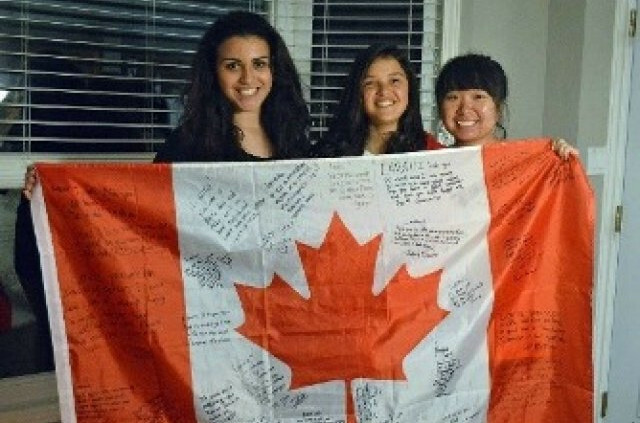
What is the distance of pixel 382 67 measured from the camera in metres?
1.69

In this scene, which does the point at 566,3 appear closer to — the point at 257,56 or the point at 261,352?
the point at 257,56

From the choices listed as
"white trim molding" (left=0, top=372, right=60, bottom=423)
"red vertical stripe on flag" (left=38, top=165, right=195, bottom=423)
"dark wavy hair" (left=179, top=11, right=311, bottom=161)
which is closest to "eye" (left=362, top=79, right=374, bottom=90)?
"dark wavy hair" (left=179, top=11, right=311, bottom=161)

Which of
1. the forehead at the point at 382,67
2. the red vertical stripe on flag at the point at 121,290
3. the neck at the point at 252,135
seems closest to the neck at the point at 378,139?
the forehead at the point at 382,67

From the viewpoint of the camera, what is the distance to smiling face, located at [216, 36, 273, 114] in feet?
5.39

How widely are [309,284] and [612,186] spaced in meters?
1.40

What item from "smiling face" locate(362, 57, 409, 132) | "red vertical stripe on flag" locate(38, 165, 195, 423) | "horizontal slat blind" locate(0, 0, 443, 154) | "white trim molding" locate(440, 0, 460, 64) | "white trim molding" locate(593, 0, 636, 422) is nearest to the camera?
"red vertical stripe on flag" locate(38, 165, 195, 423)

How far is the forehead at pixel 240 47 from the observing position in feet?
5.40

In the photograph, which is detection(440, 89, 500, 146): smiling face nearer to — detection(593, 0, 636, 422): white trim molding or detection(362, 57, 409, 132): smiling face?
detection(362, 57, 409, 132): smiling face

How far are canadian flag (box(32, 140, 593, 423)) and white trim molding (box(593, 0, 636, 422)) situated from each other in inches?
36.1

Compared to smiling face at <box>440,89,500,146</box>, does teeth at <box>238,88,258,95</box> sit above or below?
above

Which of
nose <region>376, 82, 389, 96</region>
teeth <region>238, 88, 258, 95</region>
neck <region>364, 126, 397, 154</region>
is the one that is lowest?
neck <region>364, 126, 397, 154</region>

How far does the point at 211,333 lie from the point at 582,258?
0.83 metres

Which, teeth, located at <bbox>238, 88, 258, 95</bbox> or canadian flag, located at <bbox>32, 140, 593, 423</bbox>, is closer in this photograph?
canadian flag, located at <bbox>32, 140, 593, 423</bbox>

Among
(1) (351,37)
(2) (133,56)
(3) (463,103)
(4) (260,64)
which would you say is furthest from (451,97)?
(2) (133,56)
